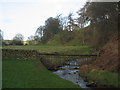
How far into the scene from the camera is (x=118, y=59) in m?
20.4

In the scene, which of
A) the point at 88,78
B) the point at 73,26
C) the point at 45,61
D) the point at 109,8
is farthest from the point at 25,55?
the point at 73,26

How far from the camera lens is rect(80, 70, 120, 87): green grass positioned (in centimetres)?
1677

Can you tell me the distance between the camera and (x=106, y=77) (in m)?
18.0

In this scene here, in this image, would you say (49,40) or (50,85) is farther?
(49,40)

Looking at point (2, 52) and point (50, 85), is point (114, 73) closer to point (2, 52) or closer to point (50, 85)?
point (50, 85)

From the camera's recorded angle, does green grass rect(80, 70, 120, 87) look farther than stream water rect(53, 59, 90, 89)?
No

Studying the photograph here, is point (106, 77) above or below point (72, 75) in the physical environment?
above

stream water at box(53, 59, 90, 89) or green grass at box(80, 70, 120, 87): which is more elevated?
green grass at box(80, 70, 120, 87)

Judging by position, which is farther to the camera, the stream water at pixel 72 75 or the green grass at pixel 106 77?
the stream water at pixel 72 75

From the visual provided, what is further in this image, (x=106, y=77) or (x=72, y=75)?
(x=72, y=75)

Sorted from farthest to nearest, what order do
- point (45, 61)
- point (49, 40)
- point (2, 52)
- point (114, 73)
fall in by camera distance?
point (49, 40), point (45, 61), point (2, 52), point (114, 73)

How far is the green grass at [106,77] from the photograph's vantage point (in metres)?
16.8

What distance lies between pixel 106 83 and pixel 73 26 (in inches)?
2601

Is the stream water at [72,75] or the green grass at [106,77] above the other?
the green grass at [106,77]
